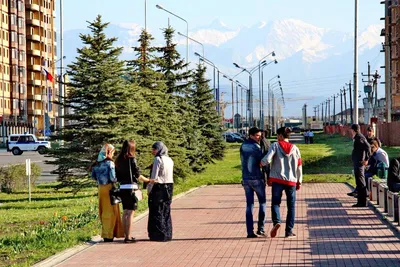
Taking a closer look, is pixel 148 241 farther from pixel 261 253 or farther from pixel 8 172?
pixel 8 172

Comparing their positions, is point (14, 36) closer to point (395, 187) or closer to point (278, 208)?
point (395, 187)

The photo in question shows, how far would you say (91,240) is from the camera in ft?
51.3

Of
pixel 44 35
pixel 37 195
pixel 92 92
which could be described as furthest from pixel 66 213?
pixel 44 35

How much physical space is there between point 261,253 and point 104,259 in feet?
7.32

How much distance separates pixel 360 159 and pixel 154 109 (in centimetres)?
1182

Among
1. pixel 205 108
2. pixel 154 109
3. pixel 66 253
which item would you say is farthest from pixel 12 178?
pixel 205 108

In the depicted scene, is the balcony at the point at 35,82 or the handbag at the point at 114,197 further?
the balcony at the point at 35,82

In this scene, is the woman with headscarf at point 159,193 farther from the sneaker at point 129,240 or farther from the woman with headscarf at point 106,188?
the woman with headscarf at point 106,188

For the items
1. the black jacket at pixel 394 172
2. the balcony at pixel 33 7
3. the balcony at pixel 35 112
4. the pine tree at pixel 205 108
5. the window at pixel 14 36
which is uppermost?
the balcony at pixel 33 7

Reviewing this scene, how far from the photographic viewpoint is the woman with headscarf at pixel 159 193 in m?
15.6

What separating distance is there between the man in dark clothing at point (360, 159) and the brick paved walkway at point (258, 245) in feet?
1.64

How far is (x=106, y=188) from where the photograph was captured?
15508 mm

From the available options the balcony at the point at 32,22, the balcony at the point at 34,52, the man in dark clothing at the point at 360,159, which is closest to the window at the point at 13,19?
the balcony at the point at 32,22

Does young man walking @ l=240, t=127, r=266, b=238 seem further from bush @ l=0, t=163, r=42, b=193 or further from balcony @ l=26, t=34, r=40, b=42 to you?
balcony @ l=26, t=34, r=40, b=42
